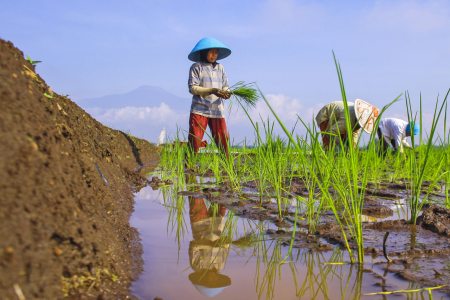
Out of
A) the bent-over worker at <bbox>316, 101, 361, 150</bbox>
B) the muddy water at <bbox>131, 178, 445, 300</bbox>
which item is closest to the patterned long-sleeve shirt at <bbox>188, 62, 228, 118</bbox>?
the bent-over worker at <bbox>316, 101, 361, 150</bbox>

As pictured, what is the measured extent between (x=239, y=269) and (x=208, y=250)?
0.71 feet

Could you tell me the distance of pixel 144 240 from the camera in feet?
4.55

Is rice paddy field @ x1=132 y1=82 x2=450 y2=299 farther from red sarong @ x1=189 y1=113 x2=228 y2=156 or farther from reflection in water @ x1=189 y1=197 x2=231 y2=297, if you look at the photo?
red sarong @ x1=189 y1=113 x2=228 y2=156

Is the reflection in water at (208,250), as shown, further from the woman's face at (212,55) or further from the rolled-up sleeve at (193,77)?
the woman's face at (212,55)

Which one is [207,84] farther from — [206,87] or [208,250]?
[208,250]

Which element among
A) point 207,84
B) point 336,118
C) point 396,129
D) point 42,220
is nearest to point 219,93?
point 207,84

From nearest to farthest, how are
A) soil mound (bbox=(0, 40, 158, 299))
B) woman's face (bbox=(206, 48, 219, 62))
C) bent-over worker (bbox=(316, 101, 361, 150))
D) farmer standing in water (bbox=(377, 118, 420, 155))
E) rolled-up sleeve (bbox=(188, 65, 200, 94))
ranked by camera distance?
1. soil mound (bbox=(0, 40, 158, 299))
2. rolled-up sleeve (bbox=(188, 65, 200, 94))
3. woman's face (bbox=(206, 48, 219, 62))
4. bent-over worker (bbox=(316, 101, 361, 150))
5. farmer standing in water (bbox=(377, 118, 420, 155))

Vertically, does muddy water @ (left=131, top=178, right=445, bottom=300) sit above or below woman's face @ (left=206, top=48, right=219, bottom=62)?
below

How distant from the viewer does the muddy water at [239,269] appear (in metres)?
0.93

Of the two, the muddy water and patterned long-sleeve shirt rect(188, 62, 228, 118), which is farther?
patterned long-sleeve shirt rect(188, 62, 228, 118)

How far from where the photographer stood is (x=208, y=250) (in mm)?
1265

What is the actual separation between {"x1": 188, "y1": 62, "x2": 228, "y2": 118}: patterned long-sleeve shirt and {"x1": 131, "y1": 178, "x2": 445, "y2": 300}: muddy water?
2671mm

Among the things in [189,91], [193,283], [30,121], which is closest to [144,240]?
[193,283]

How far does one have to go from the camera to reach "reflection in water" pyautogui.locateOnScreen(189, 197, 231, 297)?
99 cm
